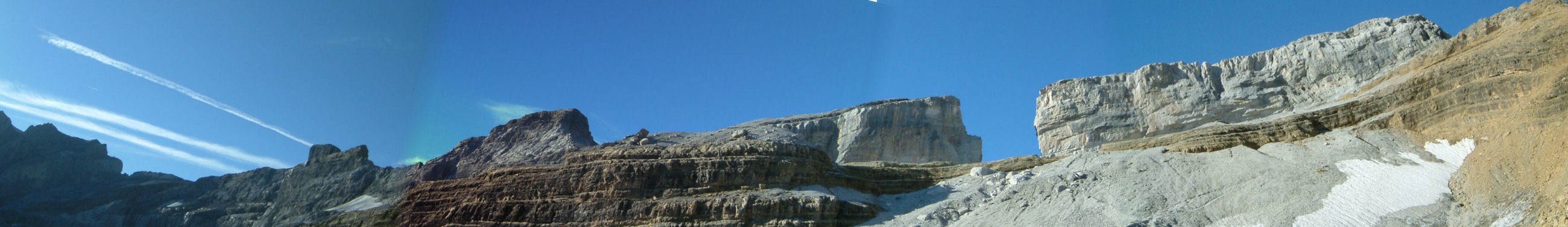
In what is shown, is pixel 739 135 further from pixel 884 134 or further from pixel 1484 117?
pixel 1484 117

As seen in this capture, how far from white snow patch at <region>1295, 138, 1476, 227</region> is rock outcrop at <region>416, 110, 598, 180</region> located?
40990mm

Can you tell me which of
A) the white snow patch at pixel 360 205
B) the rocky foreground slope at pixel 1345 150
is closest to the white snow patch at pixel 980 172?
the rocky foreground slope at pixel 1345 150

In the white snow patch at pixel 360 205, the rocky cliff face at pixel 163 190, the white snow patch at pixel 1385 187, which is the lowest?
the white snow patch at pixel 1385 187

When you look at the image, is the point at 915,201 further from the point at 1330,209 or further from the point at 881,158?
the point at 881,158

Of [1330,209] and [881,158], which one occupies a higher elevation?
[881,158]

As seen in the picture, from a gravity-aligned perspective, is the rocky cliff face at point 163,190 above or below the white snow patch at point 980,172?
above

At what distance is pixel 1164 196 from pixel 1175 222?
2919 millimetres

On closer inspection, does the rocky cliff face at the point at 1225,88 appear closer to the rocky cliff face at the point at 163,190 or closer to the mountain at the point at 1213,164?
the mountain at the point at 1213,164

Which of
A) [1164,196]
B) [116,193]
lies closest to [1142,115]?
[1164,196]

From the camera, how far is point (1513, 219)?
19.1 meters

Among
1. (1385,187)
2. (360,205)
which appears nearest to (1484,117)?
(1385,187)

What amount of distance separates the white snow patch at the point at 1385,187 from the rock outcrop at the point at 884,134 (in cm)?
2780

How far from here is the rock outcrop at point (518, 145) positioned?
56.4m

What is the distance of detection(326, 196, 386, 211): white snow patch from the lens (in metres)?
54.2
